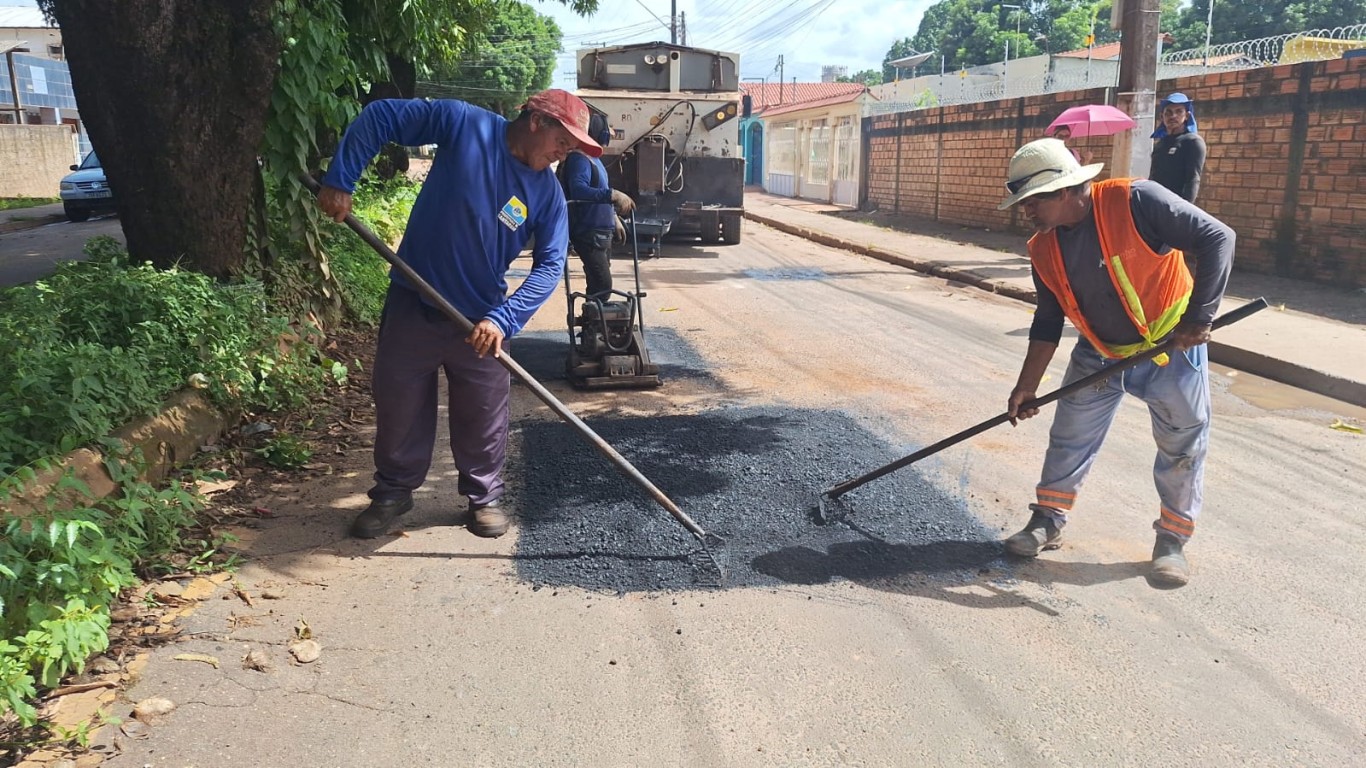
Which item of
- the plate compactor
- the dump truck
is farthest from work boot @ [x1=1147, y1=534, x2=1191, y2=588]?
the dump truck

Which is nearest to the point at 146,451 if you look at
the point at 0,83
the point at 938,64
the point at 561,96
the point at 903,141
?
the point at 561,96

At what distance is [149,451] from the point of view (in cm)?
411

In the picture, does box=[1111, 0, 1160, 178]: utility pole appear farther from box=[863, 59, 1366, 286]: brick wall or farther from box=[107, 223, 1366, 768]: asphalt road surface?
box=[107, 223, 1366, 768]: asphalt road surface

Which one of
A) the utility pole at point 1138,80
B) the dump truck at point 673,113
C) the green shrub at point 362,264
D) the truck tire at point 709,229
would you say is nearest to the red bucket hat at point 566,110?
the green shrub at point 362,264

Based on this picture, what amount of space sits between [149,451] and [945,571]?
329 cm

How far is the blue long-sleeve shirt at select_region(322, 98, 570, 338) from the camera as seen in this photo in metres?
3.84

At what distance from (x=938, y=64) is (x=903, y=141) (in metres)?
50.4

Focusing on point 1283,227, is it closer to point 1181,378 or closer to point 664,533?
point 1181,378

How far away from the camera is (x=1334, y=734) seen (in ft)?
9.04

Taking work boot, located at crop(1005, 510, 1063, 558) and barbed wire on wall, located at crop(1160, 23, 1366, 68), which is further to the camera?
barbed wire on wall, located at crop(1160, 23, 1366, 68)

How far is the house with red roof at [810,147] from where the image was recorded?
83.4 ft

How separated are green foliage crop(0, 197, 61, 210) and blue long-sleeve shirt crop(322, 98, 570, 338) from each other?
21218 millimetres

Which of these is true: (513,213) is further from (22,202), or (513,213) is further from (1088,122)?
(22,202)

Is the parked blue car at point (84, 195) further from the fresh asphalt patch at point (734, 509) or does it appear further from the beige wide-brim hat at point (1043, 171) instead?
the beige wide-brim hat at point (1043, 171)
